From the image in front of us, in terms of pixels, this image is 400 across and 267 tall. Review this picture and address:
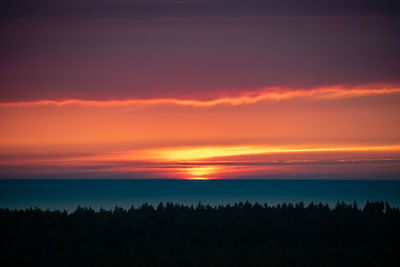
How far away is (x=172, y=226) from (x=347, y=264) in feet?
30.9

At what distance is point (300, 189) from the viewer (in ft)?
472

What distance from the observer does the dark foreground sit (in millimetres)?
27000

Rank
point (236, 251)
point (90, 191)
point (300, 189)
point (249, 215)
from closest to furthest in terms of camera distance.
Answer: point (236, 251), point (249, 215), point (90, 191), point (300, 189)

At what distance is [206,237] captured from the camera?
102 feet

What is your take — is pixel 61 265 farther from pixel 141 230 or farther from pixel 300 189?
pixel 300 189

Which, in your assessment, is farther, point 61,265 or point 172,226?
point 172,226

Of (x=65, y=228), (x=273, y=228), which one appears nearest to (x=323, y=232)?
(x=273, y=228)

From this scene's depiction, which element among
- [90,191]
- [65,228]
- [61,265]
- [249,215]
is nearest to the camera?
[61,265]

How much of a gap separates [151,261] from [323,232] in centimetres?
981

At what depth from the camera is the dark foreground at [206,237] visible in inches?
1063

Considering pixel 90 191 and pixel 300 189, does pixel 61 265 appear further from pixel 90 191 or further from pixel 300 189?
pixel 300 189

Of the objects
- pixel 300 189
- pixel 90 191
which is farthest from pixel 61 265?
pixel 300 189

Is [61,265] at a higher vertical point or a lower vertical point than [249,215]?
lower

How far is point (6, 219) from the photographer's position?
32125 mm
